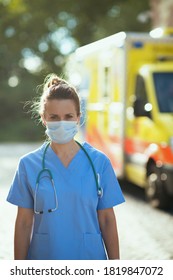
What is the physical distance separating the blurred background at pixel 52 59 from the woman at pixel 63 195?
335 centimetres

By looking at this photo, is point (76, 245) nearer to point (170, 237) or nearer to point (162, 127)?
point (170, 237)

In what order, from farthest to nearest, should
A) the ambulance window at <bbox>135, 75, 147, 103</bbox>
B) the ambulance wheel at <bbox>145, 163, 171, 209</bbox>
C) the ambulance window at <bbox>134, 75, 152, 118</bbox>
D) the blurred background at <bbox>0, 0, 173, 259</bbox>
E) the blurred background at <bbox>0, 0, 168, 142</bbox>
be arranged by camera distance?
the blurred background at <bbox>0, 0, 168, 142</bbox>
the ambulance window at <bbox>135, 75, 147, 103</bbox>
the ambulance window at <bbox>134, 75, 152, 118</bbox>
the ambulance wheel at <bbox>145, 163, 171, 209</bbox>
the blurred background at <bbox>0, 0, 173, 259</bbox>

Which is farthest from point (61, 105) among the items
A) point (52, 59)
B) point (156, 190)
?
point (52, 59)

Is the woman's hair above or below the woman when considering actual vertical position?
above

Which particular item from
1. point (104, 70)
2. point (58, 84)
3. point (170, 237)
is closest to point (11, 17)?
point (104, 70)

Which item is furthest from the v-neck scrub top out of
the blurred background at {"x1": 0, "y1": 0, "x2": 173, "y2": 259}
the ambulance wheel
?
the ambulance wheel

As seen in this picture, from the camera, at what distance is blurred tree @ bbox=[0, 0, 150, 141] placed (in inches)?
1074

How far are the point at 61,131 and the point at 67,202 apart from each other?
0.34 metres

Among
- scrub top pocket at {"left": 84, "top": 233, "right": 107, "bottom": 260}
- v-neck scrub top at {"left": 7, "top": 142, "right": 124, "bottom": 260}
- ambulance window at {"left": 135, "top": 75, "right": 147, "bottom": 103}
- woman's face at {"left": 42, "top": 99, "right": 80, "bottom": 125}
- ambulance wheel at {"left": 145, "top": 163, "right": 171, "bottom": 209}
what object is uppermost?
ambulance window at {"left": 135, "top": 75, "right": 147, "bottom": 103}

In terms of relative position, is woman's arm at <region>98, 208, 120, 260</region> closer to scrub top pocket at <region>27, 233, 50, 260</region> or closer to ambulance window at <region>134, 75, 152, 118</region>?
scrub top pocket at <region>27, 233, 50, 260</region>

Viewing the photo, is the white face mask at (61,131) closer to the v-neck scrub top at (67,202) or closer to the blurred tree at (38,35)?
the v-neck scrub top at (67,202)

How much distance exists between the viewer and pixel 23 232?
359 cm
